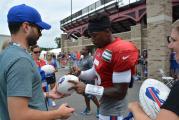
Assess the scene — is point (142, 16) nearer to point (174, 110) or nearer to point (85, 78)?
point (85, 78)

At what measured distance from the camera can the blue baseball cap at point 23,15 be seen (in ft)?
9.66

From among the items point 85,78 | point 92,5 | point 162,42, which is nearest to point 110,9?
point 92,5

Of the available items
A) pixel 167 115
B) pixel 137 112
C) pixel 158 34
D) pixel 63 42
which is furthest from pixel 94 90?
pixel 63 42

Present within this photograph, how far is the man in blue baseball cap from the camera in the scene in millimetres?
2725

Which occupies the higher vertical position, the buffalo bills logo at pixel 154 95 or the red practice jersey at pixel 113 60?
the red practice jersey at pixel 113 60

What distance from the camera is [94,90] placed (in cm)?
402

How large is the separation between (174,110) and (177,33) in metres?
0.54

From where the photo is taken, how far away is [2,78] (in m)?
2.86

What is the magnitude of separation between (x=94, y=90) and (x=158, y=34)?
14.2 m

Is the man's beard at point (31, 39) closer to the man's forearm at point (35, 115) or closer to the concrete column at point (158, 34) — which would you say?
the man's forearm at point (35, 115)

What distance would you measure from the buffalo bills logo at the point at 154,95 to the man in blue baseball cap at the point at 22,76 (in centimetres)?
57

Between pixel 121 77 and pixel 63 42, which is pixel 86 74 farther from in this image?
pixel 63 42

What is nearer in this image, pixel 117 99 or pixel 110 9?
pixel 117 99

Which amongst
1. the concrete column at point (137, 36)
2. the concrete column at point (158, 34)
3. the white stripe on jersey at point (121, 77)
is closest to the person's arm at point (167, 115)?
the white stripe on jersey at point (121, 77)
